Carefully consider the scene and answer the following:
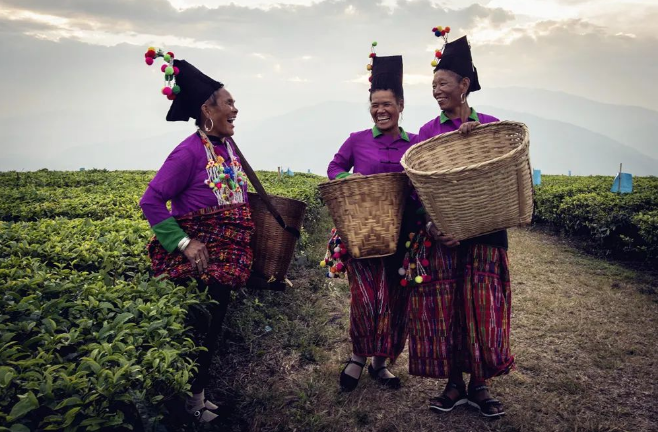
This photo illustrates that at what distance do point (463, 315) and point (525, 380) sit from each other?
3.36 ft

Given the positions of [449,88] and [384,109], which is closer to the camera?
[449,88]

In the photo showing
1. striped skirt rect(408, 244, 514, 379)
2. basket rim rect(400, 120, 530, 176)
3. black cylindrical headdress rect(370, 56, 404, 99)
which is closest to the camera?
basket rim rect(400, 120, 530, 176)

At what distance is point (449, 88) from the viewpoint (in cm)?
289

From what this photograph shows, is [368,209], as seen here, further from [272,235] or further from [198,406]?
[198,406]

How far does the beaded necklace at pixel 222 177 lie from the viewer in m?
2.69

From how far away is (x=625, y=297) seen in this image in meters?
5.42

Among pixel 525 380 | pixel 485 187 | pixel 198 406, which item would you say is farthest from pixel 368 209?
pixel 525 380

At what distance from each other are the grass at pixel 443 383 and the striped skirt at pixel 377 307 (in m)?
0.37

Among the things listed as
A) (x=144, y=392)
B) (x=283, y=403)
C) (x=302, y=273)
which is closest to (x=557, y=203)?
(x=302, y=273)

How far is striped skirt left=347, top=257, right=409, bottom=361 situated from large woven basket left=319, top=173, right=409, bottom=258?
1.62 feet

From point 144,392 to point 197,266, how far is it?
1064 mm

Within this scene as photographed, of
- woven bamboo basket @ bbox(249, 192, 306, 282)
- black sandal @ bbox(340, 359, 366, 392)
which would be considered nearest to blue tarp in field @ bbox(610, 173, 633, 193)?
black sandal @ bbox(340, 359, 366, 392)

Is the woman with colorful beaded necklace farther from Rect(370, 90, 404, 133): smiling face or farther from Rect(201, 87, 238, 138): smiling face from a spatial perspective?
Rect(370, 90, 404, 133): smiling face

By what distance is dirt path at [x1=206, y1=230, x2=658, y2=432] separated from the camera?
293 cm
